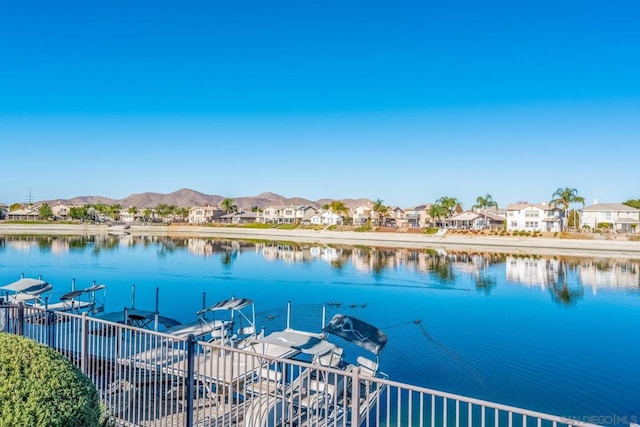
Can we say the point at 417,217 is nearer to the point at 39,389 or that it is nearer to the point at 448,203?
the point at 448,203

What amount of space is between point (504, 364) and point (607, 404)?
3480mm

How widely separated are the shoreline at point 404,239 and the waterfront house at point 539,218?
53.4ft

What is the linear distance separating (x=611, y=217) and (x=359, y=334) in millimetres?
100718

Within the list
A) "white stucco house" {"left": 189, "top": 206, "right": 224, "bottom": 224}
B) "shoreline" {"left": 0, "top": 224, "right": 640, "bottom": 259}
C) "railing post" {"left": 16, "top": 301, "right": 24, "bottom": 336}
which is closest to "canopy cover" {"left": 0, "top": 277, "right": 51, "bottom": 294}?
"railing post" {"left": 16, "top": 301, "right": 24, "bottom": 336}

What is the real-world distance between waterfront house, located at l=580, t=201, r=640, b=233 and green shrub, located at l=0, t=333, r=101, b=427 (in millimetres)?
100810

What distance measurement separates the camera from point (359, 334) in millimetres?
10281

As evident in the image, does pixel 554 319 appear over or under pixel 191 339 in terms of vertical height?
under

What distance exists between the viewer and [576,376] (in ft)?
48.2

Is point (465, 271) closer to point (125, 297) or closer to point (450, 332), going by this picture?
point (450, 332)

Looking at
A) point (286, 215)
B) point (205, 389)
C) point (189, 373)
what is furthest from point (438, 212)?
point (189, 373)

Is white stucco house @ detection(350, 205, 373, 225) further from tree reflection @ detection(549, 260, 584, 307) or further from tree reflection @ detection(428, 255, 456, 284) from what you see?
tree reflection @ detection(549, 260, 584, 307)

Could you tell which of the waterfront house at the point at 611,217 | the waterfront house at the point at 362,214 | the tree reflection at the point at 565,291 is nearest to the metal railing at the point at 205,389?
the tree reflection at the point at 565,291

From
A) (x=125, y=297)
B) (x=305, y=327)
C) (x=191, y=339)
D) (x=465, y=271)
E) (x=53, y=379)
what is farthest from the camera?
(x=465, y=271)

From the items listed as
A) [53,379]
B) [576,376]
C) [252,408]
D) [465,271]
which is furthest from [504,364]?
[465,271]
